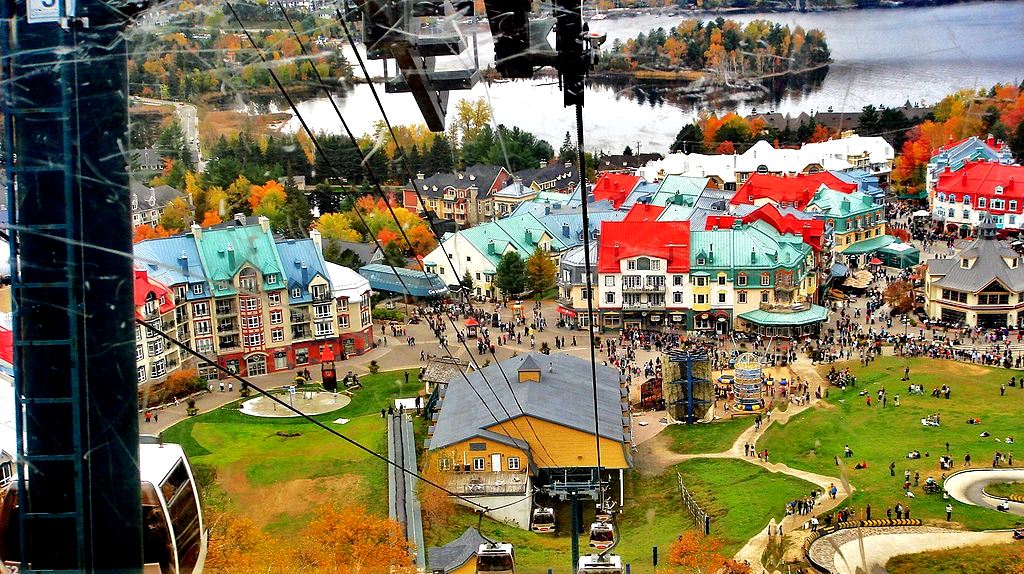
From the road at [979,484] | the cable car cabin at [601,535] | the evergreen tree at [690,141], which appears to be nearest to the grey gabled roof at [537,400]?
the cable car cabin at [601,535]

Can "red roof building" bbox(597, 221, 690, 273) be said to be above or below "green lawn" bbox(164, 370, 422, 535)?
above

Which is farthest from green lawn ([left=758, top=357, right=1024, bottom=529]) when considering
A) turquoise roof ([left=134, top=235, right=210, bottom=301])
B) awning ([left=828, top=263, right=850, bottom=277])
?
turquoise roof ([left=134, top=235, right=210, bottom=301])

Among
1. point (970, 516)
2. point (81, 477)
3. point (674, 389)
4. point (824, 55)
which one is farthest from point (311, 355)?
point (824, 55)

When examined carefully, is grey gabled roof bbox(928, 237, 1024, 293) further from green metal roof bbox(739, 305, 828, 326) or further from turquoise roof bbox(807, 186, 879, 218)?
turquoise roof bbox(807, 186, 879, 218)

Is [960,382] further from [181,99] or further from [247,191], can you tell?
[247,191]

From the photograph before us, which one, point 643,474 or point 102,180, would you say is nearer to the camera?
point 102,180

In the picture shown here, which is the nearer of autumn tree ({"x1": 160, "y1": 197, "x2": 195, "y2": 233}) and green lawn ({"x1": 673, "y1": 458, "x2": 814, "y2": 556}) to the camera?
green lawn ({"x1": 673, "y1": 458, "x2": 814, "y2": 556})

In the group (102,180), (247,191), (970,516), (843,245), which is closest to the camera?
(102,180)
